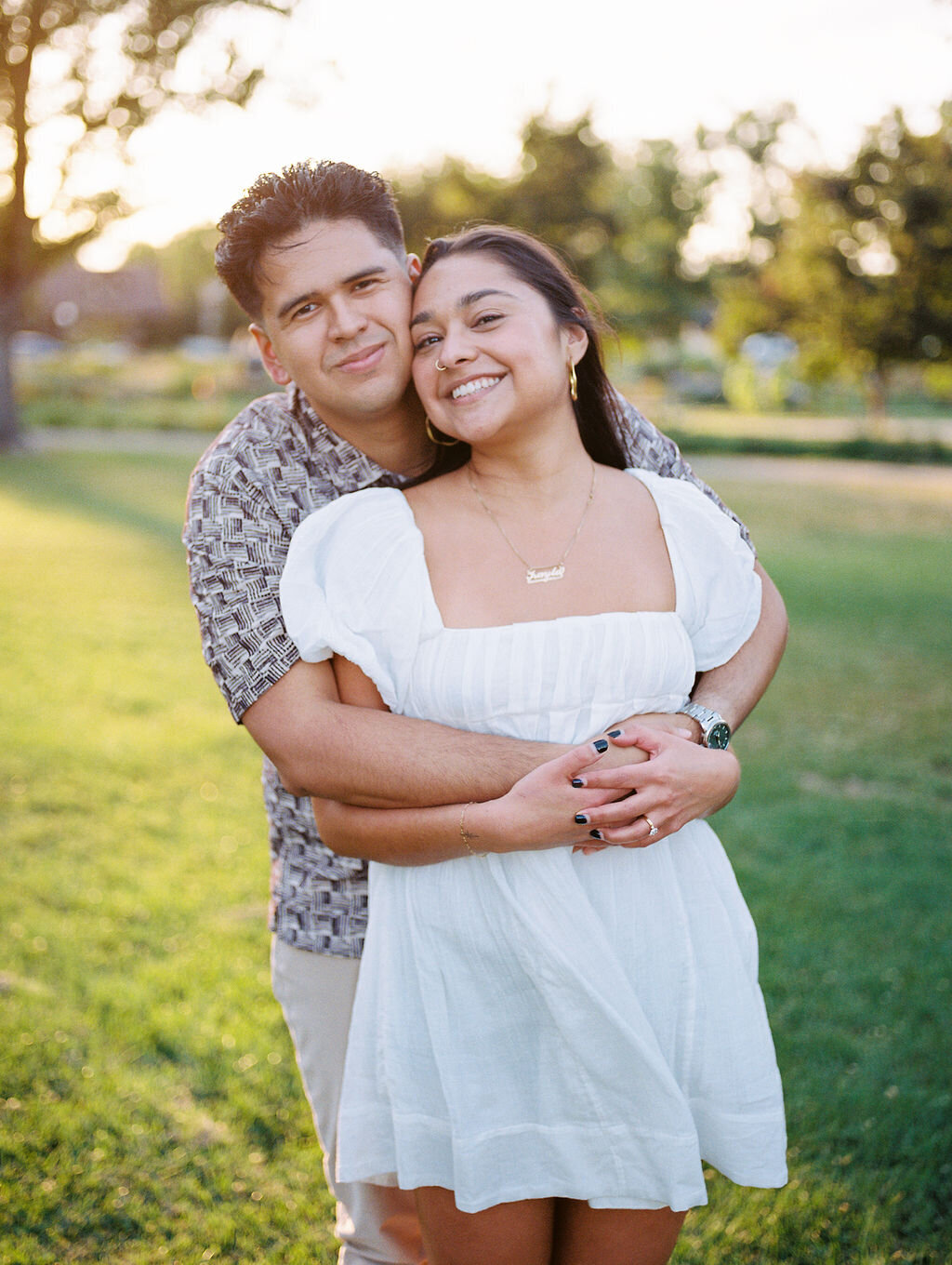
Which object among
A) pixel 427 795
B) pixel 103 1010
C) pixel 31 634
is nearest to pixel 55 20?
pixel 31 634

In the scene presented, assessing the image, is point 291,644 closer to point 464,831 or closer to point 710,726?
point 464,831

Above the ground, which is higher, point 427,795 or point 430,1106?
point 427,795

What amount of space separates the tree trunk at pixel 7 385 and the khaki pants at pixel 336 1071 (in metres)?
22.3

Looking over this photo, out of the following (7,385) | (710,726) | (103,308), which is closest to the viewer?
(710,726)

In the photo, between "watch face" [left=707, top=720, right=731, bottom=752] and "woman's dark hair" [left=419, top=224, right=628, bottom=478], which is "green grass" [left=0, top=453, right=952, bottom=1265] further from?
"woman's dark hair" [left=419, top=224, right=628, bottom=478]

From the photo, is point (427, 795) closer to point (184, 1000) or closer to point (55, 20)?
point (184, 1000)

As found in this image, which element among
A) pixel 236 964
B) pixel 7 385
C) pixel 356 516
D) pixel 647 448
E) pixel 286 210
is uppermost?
pixel 286 210

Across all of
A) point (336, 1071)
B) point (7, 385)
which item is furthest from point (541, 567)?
point (7, 385)

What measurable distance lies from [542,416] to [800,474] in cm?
2119

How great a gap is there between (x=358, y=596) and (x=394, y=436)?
65 centimetres

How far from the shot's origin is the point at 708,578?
7.67ft

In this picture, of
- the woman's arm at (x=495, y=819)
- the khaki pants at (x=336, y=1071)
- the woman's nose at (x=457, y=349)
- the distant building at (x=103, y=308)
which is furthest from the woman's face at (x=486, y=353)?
the distant building at (x=103, y=308)

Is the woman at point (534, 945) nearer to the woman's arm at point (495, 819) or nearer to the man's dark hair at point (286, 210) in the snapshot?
the woman's arm at point (495, 819)

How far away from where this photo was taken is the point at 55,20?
65.5 feet
